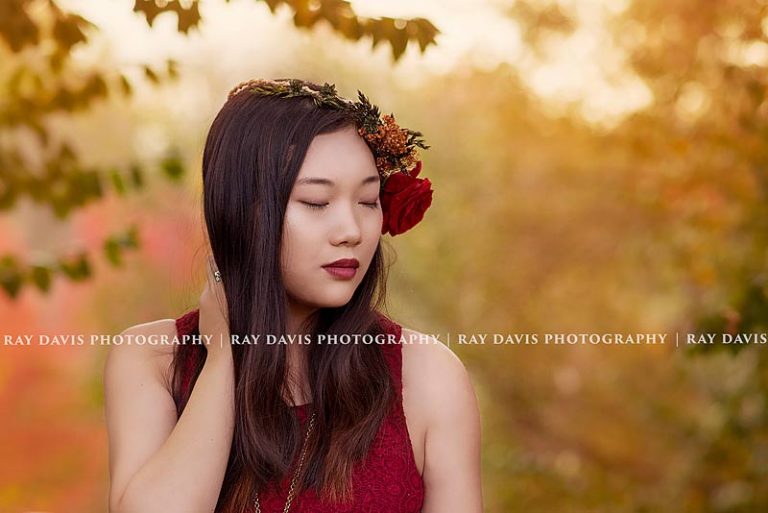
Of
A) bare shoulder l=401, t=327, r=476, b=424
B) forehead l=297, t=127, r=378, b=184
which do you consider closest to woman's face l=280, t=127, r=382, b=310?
forehead l=297, t=127, r=378, b=184

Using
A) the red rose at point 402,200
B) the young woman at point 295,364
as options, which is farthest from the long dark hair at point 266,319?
the red rose at point 402,200

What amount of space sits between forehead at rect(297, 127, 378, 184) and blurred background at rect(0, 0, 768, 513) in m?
0.38

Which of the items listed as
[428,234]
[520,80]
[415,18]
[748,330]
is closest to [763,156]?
[748,330]

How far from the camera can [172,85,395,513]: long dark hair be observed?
240 centimetres

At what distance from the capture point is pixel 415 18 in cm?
268

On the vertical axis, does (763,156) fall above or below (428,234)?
below

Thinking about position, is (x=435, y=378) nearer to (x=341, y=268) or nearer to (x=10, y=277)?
(x=341, y=268)

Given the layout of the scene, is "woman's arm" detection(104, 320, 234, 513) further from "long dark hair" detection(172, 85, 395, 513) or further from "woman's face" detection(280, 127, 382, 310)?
"woman's face" detection(280, 127, 382, 310)

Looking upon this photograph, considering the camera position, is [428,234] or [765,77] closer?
[765,77]

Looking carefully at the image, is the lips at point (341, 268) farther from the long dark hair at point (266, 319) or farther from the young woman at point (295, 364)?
the long dark hair at point (266, 319)

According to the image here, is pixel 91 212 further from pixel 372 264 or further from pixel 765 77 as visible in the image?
pixel 372 264

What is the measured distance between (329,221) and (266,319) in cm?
29

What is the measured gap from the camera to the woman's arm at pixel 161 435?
230 cm

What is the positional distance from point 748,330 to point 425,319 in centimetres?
1065
